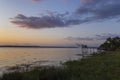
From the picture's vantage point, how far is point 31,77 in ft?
42.8

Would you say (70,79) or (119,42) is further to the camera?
(119,42)

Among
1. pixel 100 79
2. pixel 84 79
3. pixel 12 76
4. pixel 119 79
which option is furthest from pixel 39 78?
pixel 119 79

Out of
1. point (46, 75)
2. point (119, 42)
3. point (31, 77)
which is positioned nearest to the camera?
point (31, 77)

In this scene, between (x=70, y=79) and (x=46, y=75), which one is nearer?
(x=70, y=79)

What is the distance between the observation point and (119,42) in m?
121

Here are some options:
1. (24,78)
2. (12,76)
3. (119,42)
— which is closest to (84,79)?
(24,78)

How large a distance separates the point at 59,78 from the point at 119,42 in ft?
370

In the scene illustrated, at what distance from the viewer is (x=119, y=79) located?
49.3 feet

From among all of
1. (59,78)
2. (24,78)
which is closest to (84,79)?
(59,78)

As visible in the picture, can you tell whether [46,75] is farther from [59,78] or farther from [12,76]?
[12,76]

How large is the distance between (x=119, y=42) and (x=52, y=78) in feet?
370

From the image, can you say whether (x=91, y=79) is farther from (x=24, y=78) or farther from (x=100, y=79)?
(x=24, y=78)

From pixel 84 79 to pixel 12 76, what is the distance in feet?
15.8

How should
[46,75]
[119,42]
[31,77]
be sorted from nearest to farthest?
[31,77]
[46,75]
[119,42]
